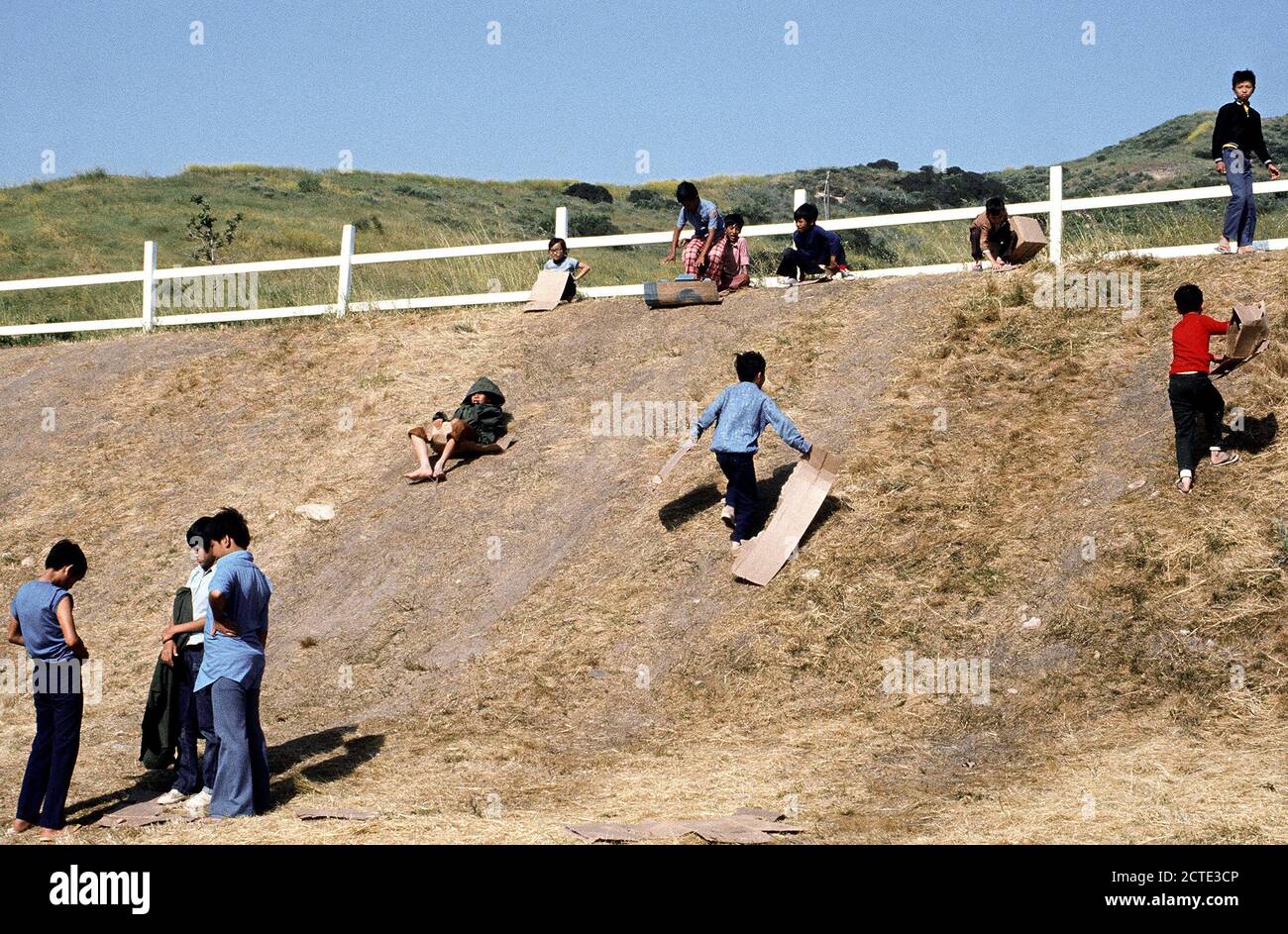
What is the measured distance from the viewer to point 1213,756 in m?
8.59

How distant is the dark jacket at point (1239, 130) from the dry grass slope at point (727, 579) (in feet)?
4.38

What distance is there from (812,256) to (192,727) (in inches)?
452

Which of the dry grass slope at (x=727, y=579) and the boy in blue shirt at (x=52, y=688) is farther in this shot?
the dry grass slope at (x=727, y=579)

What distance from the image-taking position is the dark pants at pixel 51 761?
8.62 meters

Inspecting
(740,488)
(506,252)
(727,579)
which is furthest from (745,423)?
(506,252)

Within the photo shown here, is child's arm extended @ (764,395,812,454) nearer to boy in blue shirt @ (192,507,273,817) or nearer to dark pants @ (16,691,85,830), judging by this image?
boy in blue shirt @ (192,507,273,817)

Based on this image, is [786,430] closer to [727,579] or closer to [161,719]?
[727,579]

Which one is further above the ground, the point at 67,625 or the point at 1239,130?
the point at 1239,130

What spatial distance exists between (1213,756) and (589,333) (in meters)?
11.6

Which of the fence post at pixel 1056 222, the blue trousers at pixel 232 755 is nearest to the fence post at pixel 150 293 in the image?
the fence post at pixel 1056 222

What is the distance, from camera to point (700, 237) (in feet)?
60.6

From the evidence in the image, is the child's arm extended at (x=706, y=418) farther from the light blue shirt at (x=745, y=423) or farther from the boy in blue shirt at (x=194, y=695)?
the boy in blue shirt at (x=194, y=695)

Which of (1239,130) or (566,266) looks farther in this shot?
(566,266)

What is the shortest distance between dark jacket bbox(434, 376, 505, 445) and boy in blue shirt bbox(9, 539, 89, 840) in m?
7.48
